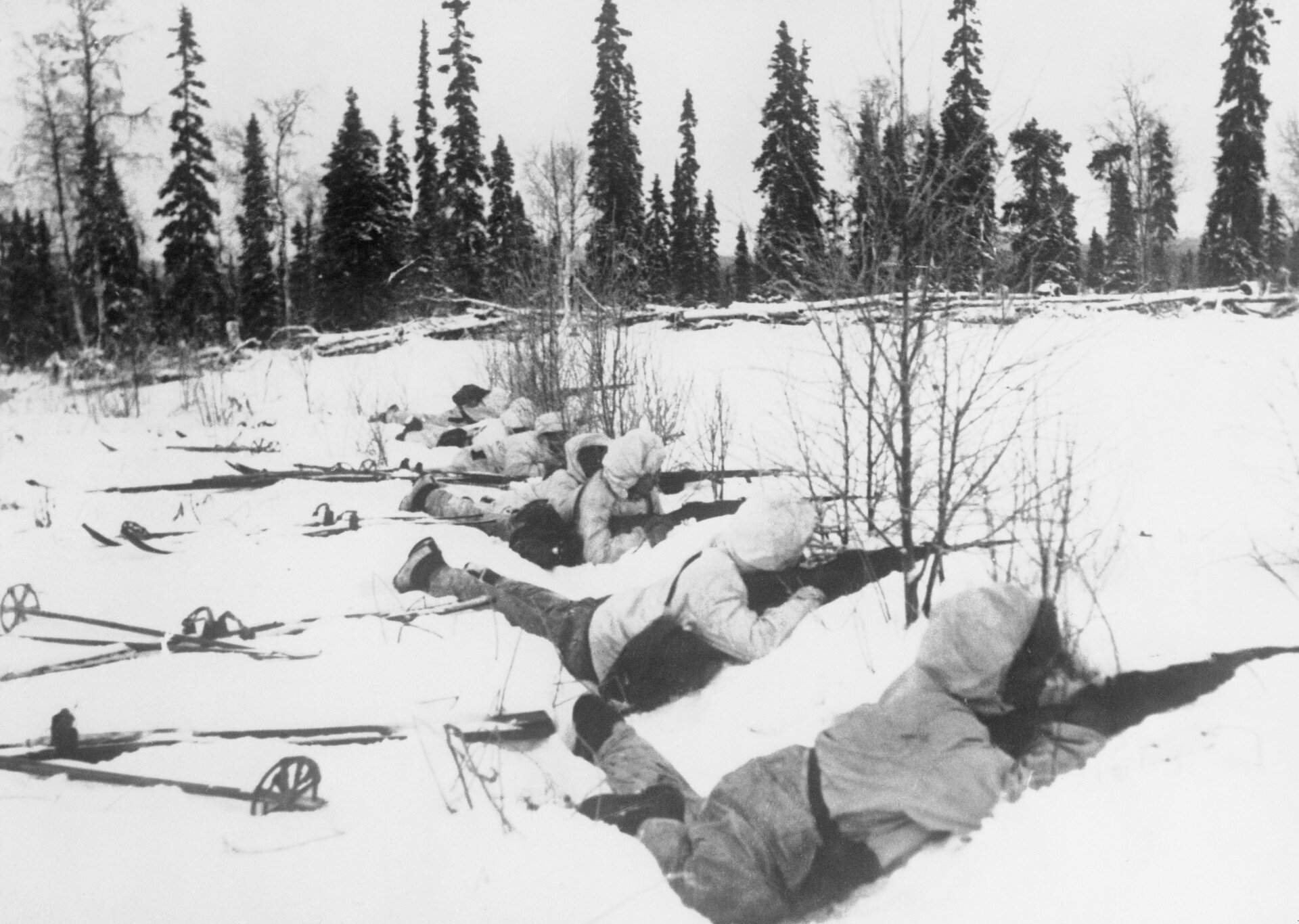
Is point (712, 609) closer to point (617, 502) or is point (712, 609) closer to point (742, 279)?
point (617, 502)

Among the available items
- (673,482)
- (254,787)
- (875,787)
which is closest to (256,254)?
(673,482)

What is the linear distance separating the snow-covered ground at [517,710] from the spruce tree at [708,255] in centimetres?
3175

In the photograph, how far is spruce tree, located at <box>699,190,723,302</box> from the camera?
37719 mm

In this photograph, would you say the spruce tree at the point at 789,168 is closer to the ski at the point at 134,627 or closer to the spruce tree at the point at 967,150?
the spruce tree at the point at 967,150

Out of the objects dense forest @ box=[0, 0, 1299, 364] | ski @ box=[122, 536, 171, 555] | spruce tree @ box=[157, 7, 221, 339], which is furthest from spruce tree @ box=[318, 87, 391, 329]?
ski @ box=[122, 536, 171, 555]

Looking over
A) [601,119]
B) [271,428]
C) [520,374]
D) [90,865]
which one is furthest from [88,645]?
[601,119]

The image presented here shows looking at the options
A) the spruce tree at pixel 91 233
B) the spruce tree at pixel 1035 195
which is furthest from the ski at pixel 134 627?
the spruce tree at pixel 91 233

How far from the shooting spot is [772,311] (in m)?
17.4

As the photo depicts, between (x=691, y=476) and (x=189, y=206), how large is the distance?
860 centimetres

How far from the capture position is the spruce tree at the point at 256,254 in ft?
58.1

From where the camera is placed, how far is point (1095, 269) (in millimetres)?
22812

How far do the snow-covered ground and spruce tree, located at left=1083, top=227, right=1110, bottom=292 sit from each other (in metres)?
12.0

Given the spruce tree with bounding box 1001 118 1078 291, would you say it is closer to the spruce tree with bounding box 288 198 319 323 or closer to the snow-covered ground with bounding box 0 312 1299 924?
the snow-covered ground with bounding box 0 312 1299 924

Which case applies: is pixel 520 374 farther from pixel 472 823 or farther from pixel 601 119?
pixel 601 119
